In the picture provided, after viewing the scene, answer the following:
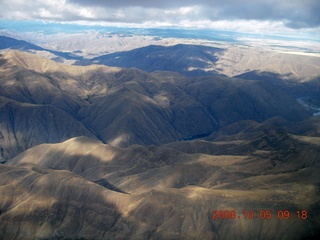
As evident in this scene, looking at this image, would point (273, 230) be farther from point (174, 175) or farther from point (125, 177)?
point (125, 177)

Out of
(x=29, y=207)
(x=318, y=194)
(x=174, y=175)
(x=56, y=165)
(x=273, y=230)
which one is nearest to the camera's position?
(x=273, y=230)

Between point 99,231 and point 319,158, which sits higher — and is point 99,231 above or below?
below

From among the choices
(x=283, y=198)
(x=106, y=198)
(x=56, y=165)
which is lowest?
(x=56, y=165)

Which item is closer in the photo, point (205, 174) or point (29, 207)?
point (29, 207)

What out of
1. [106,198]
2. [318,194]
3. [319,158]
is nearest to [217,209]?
[318,194]
